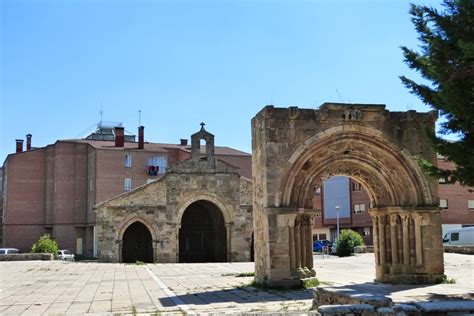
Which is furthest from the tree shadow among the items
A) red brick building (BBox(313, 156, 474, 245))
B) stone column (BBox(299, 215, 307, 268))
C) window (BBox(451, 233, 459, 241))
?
red brick building (BBox(313, 156, 474, 245))

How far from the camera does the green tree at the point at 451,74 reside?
386 inches

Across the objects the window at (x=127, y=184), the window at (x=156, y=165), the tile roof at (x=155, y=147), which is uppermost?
the tile roof at (x=155, y=147)

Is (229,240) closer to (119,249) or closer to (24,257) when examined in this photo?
(119,249)

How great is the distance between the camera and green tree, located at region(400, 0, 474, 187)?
9.81 m

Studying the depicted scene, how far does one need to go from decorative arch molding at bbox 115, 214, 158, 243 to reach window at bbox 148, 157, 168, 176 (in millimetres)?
22117

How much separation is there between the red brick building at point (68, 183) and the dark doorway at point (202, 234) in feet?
64.9

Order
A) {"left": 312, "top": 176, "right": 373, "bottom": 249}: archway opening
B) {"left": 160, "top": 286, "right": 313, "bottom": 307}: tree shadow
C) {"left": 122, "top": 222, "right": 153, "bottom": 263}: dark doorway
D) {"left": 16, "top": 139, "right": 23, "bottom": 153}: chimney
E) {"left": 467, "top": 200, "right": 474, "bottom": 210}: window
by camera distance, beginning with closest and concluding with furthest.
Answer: {"left": 160, "top": 286, "right": 313, "bottom": 307}: tree shadow → {"left": 122, "top": 222, "right": 153, "bottom": 263}: dark doorway → {"left": 467, "top": 200, "right": 474, "bottom": 210}: window → {"left": 312, "top": 176, "right": 373, "bottom": 249}: archway opening → {"left": 16, "top": 139, "right": 23, "bottom": 153}: chimney

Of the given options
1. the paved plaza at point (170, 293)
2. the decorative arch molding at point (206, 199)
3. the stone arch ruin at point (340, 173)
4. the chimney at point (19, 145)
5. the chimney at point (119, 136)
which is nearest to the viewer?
the paved plaza at point (170, 293)

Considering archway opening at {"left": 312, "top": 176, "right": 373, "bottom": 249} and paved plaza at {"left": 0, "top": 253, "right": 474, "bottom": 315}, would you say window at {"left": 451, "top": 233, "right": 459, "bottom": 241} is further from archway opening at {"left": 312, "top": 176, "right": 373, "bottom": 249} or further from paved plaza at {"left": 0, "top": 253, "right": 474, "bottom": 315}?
archway opening at {"left": 312, "top": 176, "right": 373, "bottom": 249}

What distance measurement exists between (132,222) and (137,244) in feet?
9.55

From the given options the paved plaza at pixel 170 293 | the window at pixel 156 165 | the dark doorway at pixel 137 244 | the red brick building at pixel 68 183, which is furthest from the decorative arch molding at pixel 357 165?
the window at pixel 156 165

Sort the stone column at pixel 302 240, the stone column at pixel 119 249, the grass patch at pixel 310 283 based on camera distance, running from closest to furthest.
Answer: the grass patch at pixel 310 283
the stone column at pixel 302 240
the stone column at pixel 119 249

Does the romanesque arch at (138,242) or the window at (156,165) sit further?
the window at (156,165)

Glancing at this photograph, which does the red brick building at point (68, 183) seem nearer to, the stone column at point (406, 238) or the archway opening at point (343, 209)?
the archway opening at point (343, 209)
